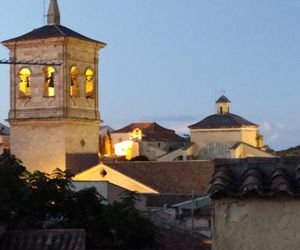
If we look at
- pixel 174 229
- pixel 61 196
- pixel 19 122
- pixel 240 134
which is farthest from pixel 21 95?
pixel 240 134

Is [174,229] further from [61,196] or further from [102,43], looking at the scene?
[102,43]

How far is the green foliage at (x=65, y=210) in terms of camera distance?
13.3 metres

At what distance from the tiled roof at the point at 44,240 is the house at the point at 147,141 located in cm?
5746

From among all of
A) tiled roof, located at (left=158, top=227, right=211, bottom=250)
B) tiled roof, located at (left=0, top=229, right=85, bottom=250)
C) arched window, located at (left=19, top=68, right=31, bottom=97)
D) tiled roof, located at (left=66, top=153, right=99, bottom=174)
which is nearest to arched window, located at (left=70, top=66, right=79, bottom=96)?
arched window, located at (left=19, top=68, right=31, bottom=97)

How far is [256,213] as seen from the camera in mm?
4773

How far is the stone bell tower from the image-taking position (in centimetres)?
3428

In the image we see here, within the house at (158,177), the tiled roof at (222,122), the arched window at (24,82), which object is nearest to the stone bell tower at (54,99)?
the arched window at (24,82)

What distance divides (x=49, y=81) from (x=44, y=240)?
24274 mm

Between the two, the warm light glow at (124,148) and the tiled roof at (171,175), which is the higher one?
the warm light glow at (124,148)

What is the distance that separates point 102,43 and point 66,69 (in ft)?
9.52

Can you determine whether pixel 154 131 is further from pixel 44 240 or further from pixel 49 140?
pixel 44 240

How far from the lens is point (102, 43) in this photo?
119 ft

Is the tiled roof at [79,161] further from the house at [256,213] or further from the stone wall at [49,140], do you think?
the house at [256,213]

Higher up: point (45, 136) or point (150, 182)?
point (45, 136)
